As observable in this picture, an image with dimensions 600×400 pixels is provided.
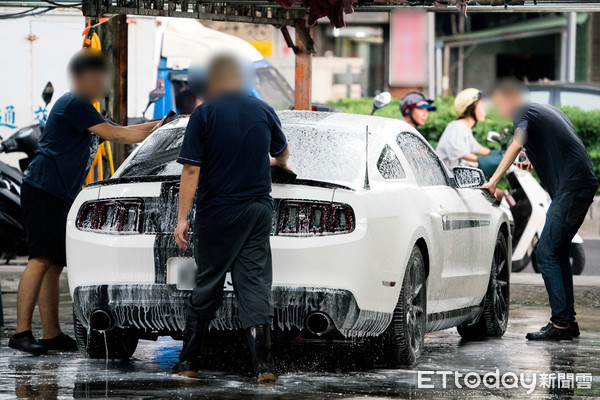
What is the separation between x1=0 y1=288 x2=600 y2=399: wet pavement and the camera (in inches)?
263

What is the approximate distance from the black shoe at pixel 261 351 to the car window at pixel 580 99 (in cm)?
1337

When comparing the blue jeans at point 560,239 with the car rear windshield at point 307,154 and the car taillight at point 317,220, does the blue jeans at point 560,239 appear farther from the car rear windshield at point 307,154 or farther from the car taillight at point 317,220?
the car taillight at point 317,220

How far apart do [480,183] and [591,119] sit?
914 cm

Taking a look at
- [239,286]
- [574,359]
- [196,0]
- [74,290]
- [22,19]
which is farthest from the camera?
[22,19]

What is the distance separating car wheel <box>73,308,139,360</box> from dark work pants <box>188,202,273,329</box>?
0.94 meters

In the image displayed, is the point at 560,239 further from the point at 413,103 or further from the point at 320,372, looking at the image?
the point at 413,103

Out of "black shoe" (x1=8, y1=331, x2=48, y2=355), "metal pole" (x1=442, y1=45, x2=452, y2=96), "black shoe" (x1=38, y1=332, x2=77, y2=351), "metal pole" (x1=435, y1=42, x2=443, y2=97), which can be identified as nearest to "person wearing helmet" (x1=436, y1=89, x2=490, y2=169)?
"black shoe" (x1=38, y1=332, x2=77, y2=351)

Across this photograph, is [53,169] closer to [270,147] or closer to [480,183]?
[270,147]

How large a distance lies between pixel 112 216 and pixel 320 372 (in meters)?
1.40

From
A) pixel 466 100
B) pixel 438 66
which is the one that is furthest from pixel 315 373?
pixel 438 66

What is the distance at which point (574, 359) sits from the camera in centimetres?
820

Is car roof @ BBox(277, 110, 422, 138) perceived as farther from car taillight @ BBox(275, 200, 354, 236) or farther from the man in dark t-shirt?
the man in dark t-shirt

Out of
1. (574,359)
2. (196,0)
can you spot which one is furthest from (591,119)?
(574,359)

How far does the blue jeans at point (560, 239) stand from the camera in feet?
31.2
